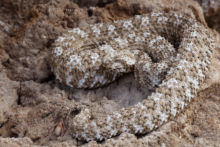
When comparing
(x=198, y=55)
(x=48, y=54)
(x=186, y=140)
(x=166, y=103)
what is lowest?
(x=48, y=54)

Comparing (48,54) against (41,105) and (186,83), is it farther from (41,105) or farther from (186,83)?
(186,83)

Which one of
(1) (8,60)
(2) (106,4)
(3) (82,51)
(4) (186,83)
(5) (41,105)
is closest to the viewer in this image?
(4) (186,83)

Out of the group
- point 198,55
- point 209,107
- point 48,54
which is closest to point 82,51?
point 48,54

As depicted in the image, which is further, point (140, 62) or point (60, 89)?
point (60, 89)

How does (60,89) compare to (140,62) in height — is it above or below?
below
